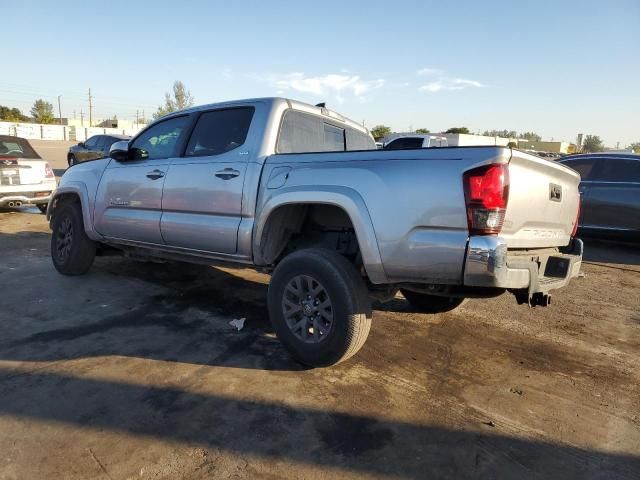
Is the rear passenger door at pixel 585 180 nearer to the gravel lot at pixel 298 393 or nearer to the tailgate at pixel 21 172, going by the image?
the gravel lot at pixel 298 393

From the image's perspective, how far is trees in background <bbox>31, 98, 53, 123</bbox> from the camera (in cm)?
8712

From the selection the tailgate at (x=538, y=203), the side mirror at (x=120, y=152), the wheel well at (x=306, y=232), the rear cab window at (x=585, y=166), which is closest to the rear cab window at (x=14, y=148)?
the side mirror at (x=120, y=152)

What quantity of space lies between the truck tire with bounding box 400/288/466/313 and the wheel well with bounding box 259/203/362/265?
107 cm

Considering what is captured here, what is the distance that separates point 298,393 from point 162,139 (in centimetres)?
316

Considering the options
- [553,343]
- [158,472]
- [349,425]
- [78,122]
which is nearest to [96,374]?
[158,472]

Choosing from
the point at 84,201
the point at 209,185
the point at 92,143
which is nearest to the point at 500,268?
the point at 209,185

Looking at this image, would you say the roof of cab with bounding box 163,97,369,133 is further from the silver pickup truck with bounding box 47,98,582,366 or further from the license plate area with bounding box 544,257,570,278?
the license plate area with bounding box 544,257,570,278

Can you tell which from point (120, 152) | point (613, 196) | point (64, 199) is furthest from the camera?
point (613, 196)

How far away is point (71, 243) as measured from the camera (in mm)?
5738

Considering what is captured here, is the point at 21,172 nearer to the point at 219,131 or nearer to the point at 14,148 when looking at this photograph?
the point at 14,148

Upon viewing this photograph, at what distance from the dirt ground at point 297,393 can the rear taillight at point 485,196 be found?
1.20m

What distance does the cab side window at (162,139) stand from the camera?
15.8 feet

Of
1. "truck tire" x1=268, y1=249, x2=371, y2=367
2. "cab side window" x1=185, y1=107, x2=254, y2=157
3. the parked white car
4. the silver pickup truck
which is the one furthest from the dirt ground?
the parked white car

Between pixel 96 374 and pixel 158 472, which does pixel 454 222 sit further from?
pixel 96 374
